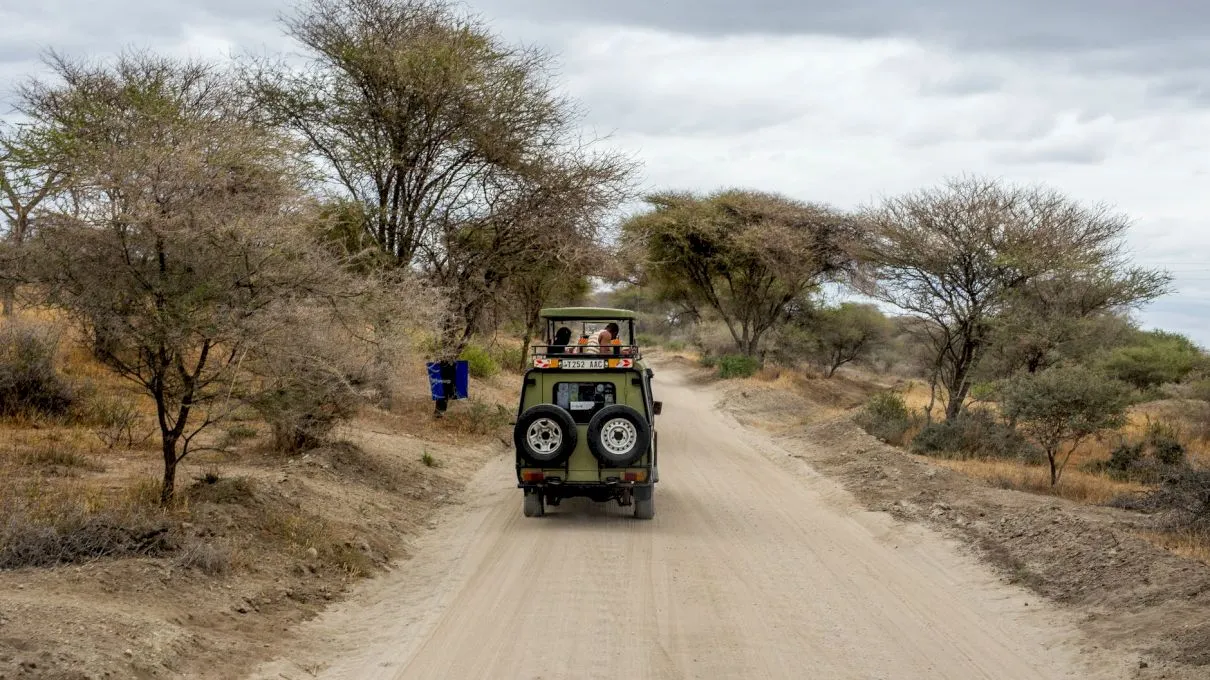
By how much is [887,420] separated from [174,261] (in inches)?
717

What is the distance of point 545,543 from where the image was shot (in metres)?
11.1

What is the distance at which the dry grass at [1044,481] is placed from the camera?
593 inches

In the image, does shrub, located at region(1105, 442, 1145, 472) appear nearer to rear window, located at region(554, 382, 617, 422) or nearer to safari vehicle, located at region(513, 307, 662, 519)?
safari vehicle, located at region(513, 307, 662, 519)

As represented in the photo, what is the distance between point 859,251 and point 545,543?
21.5m

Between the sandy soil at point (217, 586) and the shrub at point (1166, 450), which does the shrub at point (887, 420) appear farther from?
the sandy soil at point (217, 586)

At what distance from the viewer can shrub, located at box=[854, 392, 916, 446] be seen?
2200 centimetres

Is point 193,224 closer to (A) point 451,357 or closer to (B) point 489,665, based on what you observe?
(B) point 489,665

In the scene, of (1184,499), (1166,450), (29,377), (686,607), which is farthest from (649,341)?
(686,607)

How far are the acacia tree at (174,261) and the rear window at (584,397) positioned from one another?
4.04 meters

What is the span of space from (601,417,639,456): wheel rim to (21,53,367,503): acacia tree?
402 centimetres

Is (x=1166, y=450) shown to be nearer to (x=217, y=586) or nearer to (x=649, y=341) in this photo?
(x=217, y=586)

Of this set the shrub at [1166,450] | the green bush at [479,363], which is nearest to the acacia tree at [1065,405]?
the shrub at [1166,450]

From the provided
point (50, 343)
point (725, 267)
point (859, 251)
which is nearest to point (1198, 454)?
point (859, 251)

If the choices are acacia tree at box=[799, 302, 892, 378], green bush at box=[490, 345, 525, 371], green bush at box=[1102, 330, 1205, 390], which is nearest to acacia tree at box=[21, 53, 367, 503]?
green bush at box=[490, 345, 525, 371]
